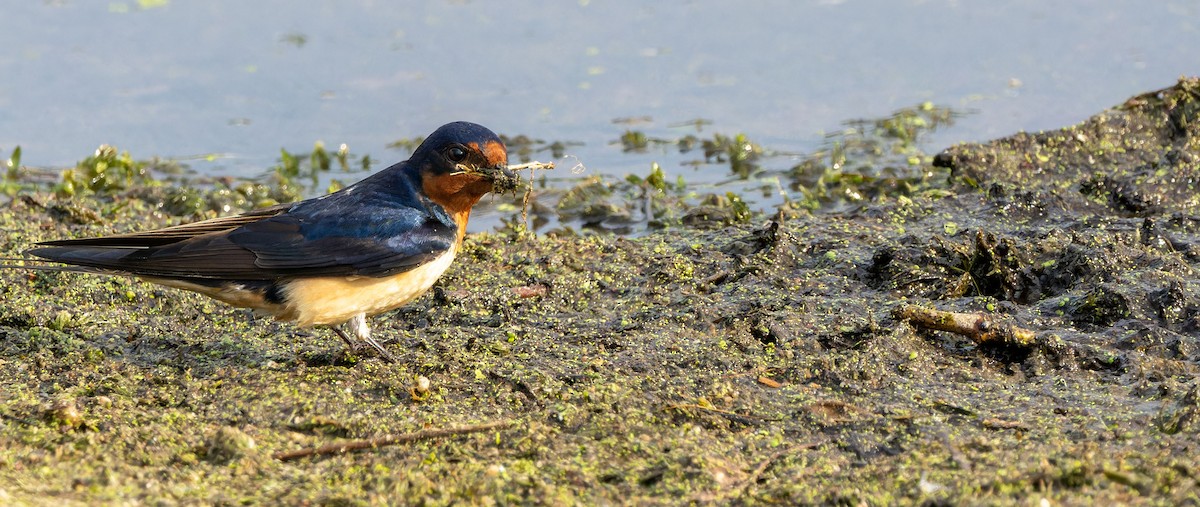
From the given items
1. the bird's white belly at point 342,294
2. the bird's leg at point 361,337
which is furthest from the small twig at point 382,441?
the bird's white belly at point 342,294

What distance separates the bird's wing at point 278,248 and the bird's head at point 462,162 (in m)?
0.18

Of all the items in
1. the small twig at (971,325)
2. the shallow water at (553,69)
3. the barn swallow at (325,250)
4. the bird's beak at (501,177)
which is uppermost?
the shallow water at (553,69)

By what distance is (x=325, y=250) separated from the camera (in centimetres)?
480

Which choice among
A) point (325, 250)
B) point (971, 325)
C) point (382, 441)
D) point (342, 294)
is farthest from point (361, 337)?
point (971, 325)

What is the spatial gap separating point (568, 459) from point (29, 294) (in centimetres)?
283

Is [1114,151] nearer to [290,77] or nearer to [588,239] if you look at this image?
[588,239]

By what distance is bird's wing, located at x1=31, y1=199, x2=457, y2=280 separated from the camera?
4.71m

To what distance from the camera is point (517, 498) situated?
3537 mm

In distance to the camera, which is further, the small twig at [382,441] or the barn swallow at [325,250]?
the barn swallow at [325,250]

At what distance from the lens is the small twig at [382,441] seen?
3.83 m

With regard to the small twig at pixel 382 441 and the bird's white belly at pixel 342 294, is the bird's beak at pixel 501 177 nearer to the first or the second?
the bird's white belly at pixel 342 294

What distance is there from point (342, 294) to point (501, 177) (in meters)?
0.73

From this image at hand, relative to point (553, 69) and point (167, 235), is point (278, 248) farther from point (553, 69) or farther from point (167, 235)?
point (553, 69)

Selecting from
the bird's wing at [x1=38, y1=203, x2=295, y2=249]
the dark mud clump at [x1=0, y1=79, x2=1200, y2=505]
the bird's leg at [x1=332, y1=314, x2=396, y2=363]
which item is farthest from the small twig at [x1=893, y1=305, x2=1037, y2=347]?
the bird's wing at [x1=38, y1=203, x2=295, y2=249]
